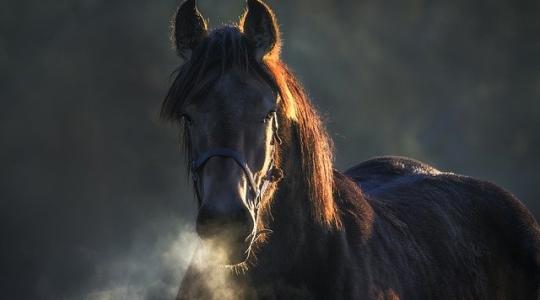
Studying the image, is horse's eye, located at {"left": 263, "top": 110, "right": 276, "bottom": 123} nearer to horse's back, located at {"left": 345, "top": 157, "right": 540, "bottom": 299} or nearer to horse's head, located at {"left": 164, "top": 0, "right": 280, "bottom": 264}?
horse's head, located at {"left": 164, "top": 0, "right": 280, "bottom": 264}

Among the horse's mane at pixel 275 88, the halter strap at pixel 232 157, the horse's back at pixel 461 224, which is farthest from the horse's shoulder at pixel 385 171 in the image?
the halter strap at pixel 232 157

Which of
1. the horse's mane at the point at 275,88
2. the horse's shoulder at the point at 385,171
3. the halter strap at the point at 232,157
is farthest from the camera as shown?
the horse's shoulder at the point at 385,171

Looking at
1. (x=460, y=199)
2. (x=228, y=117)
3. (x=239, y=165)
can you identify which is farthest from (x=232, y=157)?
(x=460, y=199)

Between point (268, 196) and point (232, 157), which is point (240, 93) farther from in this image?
point (268, 196)

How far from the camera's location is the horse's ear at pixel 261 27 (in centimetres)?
369

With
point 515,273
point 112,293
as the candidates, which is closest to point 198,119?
point 515,273

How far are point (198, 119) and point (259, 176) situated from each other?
0.41 metres

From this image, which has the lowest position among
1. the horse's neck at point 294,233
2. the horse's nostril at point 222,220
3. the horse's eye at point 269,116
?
the horse's nostril at point 222,220

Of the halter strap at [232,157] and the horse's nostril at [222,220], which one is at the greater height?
the halter strap at [232,157]

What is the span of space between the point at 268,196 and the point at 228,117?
538mm

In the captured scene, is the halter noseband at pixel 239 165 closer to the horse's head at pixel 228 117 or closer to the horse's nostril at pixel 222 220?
the horse's head at pixel 228 117

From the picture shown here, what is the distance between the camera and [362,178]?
237 inches

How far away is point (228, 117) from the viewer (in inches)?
125

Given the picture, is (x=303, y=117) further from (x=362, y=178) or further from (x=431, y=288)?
(x=362, y=178)
